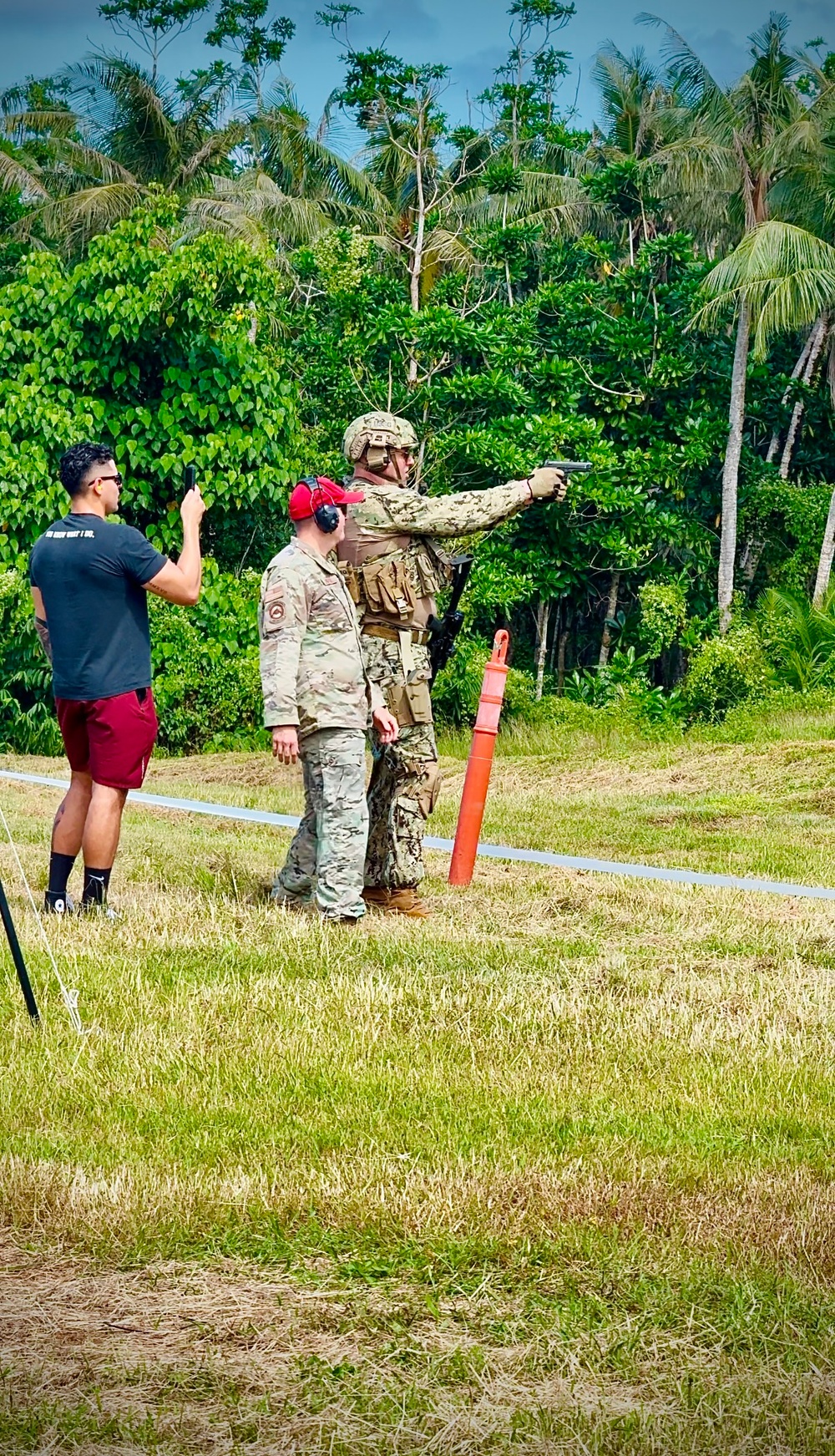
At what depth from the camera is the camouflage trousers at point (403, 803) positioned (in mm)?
8000

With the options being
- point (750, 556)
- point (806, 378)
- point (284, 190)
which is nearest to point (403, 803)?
point (750, 556)

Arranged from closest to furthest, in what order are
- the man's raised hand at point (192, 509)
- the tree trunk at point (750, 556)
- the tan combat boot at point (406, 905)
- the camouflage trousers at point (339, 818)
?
1. the man's raised hand at point (192, 509)
2. the camouflage trousers at point (339, 818)
3. the tan combat boot at point (406, 905)
4. the tree trunk at point (750, 556)

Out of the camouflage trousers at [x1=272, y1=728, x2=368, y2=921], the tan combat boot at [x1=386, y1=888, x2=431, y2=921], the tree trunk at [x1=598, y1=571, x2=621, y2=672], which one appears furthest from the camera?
the tree trunk at [x1=598, y1=571, x2=621, y2=672]

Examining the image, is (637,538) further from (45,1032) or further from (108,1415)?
(108,1415)

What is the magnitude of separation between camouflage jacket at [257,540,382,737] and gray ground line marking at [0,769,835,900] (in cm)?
285

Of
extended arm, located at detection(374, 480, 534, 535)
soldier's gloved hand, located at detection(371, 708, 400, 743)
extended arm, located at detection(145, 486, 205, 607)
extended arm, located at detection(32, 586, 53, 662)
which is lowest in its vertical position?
soldier's gloved hand, located at detection(371, 708, 400, 743)

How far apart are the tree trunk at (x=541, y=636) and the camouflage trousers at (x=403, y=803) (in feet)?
49.7

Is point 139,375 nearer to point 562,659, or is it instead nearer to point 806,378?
point 562,659

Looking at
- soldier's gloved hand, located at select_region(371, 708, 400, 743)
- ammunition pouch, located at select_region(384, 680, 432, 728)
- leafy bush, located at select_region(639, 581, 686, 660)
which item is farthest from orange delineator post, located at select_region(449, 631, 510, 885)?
leafy bush, located at select_region(639, 581, 686, 660)

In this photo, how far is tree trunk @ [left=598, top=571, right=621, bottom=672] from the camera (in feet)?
79.9

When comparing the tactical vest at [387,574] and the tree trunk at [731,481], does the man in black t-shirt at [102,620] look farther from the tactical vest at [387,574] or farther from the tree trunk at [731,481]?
the tree trunk at [731,481]

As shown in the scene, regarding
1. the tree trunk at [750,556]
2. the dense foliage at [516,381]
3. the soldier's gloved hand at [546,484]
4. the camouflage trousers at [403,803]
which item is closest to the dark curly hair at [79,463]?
the camouflage trousers at [403,803]

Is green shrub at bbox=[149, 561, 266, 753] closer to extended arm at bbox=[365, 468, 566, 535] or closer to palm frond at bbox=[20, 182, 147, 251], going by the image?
palm frond at bbox=[20, 182, 147, 251]

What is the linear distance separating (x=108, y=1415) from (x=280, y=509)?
18.5 metres
